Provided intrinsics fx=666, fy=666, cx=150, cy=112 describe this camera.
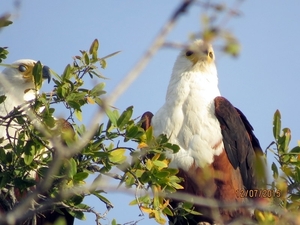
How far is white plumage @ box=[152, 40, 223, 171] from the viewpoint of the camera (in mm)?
5590

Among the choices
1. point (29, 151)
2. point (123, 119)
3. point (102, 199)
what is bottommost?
point (102, 199)

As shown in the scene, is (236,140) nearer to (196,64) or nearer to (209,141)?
(209,141)

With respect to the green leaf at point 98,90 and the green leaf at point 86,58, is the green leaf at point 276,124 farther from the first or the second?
the green leaf at point 86,58

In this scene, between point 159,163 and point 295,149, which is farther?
point 295,149

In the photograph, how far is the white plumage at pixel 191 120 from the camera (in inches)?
220

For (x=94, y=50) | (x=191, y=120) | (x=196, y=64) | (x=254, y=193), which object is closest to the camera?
(x=94, y=50)

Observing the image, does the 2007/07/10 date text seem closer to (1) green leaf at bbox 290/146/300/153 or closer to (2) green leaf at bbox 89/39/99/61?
(1) green leaf at bbox 290/146/300/153

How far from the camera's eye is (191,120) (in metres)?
5.70

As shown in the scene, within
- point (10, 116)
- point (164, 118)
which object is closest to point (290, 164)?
point (164, 118)

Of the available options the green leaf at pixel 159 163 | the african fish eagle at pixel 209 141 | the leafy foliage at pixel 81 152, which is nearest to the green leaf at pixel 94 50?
the leafy foliage at pixel 81 152

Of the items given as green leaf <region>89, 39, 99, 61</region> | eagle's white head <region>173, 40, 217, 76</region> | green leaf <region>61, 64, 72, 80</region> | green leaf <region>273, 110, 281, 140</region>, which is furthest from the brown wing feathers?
green leaf <region>61, 64, 72, 80</region>

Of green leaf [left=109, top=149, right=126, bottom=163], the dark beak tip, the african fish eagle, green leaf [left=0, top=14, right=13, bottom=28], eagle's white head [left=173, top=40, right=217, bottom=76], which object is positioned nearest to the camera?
green leaf [left=0, top=14, right=13, bottom=28]

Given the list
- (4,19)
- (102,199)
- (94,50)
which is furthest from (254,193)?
(4,19)

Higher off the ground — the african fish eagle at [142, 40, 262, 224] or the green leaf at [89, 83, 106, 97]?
the green leaf at [89, 83, 106, 97]
